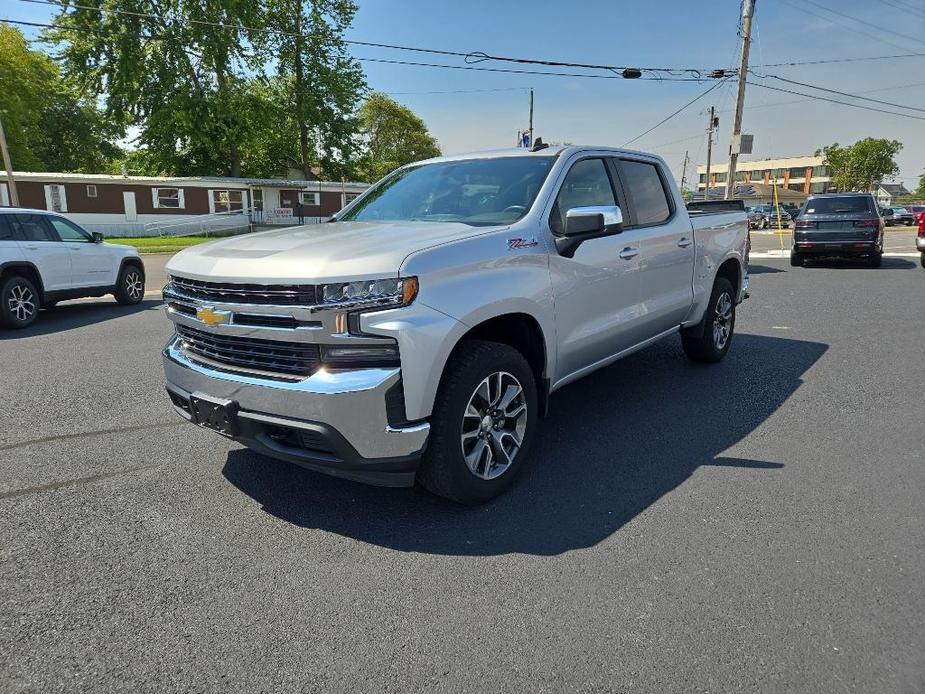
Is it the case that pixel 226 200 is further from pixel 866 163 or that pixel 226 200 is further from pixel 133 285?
pixel 866 163

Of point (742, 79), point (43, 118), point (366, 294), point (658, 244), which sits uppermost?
point (43, 118)

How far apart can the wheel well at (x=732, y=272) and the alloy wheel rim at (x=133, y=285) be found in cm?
967

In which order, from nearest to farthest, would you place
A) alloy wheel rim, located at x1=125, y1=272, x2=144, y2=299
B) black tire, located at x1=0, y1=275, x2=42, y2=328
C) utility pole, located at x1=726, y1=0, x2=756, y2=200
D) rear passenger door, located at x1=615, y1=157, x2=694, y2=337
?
1. rear passenger door, located at x1=615, y1=157, x2=694, y2=337
2. black tire, located at x1=0, y1=275, x2=42, y2=328
3. alloy wheel rim, located at x1=125, y1=272, x2=144, y2=299
4. utility pole, located at x1=726, y1=0, x2=756, y2=200

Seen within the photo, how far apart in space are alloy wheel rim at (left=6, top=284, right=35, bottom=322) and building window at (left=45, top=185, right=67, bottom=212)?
2892cm

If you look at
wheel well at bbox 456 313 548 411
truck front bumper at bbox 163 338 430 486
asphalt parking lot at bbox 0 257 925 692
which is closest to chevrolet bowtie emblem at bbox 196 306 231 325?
truck front bumper at bbox 163 338 430 486

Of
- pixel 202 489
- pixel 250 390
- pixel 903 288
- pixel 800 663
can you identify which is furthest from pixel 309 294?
pixel 903 288

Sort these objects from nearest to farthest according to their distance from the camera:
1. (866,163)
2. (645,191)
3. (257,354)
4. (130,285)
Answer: (257,354) < (645,191) < (130,285) < (866,163)

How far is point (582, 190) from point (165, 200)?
3753cm

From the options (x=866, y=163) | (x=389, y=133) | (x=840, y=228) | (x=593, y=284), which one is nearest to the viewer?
(x=593, y=284)

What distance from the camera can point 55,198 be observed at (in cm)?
3338

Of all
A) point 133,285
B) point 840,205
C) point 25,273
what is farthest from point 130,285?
point 840,205

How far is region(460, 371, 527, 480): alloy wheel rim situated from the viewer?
10.8ft

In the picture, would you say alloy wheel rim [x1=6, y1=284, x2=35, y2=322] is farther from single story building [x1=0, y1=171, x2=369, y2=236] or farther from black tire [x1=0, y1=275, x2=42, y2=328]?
single story building [x1=0, y1=171, x2=369, y2=236]

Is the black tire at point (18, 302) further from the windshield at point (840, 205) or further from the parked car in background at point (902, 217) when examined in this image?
the parked car in background at point (902, 217)
